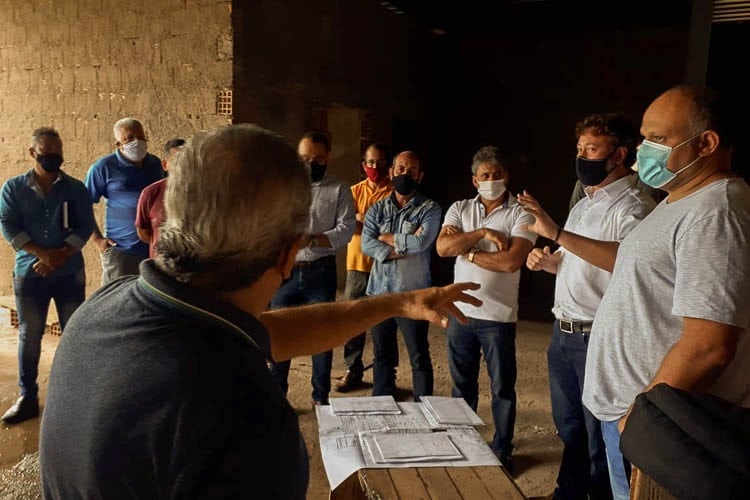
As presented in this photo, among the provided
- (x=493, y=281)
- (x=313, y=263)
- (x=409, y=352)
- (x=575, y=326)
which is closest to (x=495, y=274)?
(x=493, y=281)

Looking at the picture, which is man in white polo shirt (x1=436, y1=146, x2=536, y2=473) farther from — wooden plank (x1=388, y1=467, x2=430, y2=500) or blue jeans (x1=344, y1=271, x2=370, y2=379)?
wooden plank (x1=388, y1=467, x2=430, y2=500)

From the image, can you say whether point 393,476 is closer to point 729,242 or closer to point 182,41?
point 729,242

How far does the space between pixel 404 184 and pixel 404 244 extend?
1.45 ft

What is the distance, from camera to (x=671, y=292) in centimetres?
175

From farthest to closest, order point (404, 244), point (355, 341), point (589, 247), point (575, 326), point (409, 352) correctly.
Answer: point (355, 341)
point (409, 352)
point (404, 244)
point (575, 326)
point (589, 247)

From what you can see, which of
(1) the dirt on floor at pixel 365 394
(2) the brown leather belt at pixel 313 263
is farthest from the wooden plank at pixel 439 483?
(2) the brown leather belt at pixel 313 263

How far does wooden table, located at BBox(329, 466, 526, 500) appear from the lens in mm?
1662

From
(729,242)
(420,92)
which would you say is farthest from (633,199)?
(420,92)

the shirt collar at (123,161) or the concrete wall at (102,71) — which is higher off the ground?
the concrete wall at (102,71)

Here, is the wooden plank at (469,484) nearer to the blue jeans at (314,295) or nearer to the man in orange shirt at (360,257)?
the blue jeans at (314,295)

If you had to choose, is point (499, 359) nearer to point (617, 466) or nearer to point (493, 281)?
point (493, 281)

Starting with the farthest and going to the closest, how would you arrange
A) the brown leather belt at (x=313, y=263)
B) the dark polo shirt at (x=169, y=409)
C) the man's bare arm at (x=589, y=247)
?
the brown leather belt at (x=313, y=263) → the man's bare arm at (x=589, y=247) → the dark polo shirt at (x=169, y=409)

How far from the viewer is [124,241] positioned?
438 centimetres

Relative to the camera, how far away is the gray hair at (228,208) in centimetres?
93
